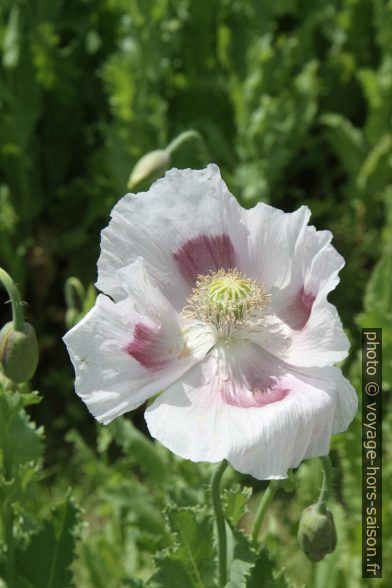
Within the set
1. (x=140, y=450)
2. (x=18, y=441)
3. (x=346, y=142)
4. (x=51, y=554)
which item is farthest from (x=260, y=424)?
(x=346, y=142)

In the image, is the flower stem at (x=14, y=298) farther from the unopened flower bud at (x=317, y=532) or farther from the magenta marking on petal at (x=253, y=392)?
the unopened flower bud at (x=317, y=532)

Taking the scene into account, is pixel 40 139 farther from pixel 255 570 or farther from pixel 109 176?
pixel 255 570

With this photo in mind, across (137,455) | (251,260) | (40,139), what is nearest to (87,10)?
(40,139)

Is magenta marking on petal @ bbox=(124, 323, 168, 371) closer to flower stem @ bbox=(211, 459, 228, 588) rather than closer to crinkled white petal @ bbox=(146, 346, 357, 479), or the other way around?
crinkled white petal @ bbox=(146, 346, 357, 479)

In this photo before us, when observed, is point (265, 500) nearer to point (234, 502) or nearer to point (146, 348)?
point (234, 502)

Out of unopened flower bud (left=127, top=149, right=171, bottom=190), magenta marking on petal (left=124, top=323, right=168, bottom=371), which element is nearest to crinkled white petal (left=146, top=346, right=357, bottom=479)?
magenta marking on petal (left=124, top=323, right=168, bottom=371)

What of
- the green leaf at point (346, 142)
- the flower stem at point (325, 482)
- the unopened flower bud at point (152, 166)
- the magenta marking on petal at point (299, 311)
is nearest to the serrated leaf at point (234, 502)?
the flower stem at point (325, 482)
